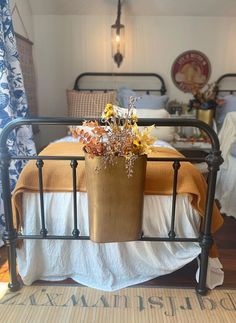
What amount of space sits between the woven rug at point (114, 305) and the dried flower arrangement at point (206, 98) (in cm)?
205

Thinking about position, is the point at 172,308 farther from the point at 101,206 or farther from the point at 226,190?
the point at 226,190

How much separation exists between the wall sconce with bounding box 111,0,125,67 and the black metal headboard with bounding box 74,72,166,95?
0.56ft

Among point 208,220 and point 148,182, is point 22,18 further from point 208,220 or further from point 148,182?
point 208,220

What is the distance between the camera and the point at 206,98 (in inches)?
124

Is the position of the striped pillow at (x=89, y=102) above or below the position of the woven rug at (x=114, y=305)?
above

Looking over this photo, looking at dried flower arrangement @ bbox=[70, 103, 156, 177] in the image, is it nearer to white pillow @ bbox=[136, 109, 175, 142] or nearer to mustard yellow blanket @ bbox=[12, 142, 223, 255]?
mustard yellow blanket @ bbox=[12, 142, 223, 255]

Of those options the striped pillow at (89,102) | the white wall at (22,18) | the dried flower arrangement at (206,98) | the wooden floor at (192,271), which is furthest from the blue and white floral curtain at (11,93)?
the dried flower arrangement at (206,98)

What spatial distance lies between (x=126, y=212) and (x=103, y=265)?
0.44 metres

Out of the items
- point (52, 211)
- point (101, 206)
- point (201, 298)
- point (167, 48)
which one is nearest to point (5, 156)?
point (52, 211)

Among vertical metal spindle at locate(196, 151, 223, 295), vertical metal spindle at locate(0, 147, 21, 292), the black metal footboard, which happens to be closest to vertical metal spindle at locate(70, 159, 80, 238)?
the black metal footboard

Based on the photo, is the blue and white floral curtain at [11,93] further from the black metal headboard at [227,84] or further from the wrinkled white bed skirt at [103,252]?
the black metal headboard at [227,84]

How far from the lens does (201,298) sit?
1.48 meters

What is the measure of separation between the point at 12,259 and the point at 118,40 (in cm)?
249

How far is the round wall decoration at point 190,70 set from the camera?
10.6 feet
